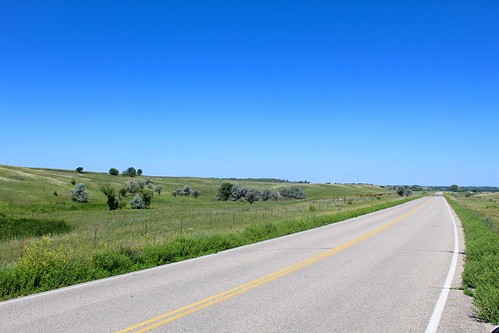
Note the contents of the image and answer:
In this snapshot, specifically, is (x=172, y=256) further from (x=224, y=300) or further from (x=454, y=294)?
(x=454, y=294)

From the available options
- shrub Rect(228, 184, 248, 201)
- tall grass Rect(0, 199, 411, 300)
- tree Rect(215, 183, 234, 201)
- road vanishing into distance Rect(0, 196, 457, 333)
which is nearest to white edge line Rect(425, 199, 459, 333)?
road vanishing into distance Rect(0, 196, 457, 333)

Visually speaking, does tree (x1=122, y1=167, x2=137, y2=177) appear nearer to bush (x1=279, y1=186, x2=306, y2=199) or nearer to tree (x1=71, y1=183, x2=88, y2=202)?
bush (x1=279, y1=186, x2=306, y2=199)

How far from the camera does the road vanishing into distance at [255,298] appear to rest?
6.57 metres

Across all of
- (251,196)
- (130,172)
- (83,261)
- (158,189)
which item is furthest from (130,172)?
(83,261)

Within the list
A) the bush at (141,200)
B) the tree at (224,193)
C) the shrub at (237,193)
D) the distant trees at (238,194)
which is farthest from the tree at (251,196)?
the bush at (141,200)

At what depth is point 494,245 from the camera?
13508 millimetres

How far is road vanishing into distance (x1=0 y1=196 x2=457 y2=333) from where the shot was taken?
6.57 metres

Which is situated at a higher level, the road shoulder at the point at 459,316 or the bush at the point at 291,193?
the bush at the point at 291,193

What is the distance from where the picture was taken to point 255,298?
8133 mm

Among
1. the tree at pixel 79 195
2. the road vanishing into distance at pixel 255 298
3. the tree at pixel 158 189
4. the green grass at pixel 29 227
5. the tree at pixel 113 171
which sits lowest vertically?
the green grass at pixel 29 227

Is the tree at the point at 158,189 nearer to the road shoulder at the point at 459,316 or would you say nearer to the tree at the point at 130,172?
the tree at the point at 130,172

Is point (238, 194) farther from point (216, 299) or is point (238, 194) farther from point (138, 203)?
point (216, 299)

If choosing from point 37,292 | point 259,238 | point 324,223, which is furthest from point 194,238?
point 324,223

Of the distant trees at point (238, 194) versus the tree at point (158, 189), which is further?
the tree at point (158, 189)
